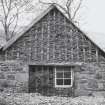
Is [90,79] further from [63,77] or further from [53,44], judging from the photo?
[53,44]

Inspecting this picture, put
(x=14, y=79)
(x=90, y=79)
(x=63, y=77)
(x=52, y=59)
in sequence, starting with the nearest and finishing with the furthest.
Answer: (x=14, y=79) < (x=90, y=79) < (x=52, y=59) < (x=63, y=77)

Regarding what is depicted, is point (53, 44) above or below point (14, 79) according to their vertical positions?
above

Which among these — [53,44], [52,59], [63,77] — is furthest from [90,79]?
[53,44]

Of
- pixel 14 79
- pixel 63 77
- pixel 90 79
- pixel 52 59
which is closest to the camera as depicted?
pixel 14 79

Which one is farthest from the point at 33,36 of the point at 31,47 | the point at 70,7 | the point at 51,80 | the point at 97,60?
the point at 70,7

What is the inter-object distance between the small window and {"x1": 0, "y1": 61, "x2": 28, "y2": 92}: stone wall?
1.71 metres

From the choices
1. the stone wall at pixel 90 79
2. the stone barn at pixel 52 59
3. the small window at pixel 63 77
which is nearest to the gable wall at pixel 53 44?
the stone barn at pixel 52 59

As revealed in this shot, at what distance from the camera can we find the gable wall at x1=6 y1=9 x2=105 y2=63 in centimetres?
1409

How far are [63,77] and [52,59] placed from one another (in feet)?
3.91

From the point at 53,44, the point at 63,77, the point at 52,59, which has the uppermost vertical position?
the point at 53,44

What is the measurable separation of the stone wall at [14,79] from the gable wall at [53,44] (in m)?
0.63

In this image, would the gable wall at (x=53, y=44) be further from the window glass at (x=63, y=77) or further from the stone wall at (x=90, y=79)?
the window glass at (x=63, y=77)

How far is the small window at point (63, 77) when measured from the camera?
14.3m

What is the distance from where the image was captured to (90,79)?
14047 millimetres
